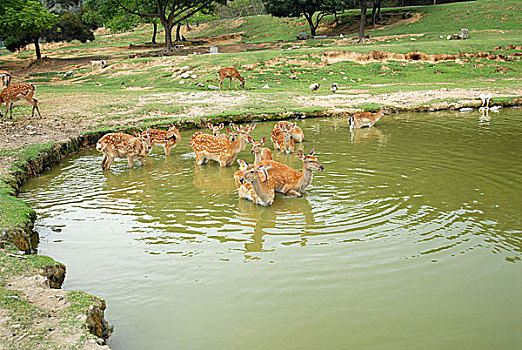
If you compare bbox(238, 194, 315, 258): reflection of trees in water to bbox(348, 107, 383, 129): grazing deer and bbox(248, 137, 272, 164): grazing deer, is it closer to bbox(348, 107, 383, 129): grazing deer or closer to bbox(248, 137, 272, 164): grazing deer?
bbox(248, 137, 272, 164): grazing deer

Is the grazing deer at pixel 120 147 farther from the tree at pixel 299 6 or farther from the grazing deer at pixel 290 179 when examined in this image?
the tree at pixel 299 6

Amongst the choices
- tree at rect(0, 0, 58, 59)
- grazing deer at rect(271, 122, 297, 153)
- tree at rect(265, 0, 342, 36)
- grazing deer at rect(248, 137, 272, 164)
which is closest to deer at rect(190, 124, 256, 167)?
grazing deer at rect(248, 137, 272, 164)

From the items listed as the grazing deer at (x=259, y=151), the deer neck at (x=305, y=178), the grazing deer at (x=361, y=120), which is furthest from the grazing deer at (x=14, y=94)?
the deer neck at (x=305, y=178)

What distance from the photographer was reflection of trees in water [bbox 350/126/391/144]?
14790 millimetres

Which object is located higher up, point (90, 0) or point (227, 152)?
point (90, 0)

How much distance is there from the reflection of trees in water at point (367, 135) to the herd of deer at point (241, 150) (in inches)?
74.8

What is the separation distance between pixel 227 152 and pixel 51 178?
428cm

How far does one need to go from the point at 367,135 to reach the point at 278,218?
8152 millimetres

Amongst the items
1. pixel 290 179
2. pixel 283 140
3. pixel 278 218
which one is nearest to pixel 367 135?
pixel 283 140

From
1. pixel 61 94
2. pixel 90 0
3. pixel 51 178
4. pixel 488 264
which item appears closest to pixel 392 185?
pixel 488 264

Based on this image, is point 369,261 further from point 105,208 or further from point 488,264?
point 105,208

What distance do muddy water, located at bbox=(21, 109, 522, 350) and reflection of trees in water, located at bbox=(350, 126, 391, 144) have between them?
2559 millimetres

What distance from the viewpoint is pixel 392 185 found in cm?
994

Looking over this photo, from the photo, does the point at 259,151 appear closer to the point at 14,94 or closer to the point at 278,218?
the point at 278,218
